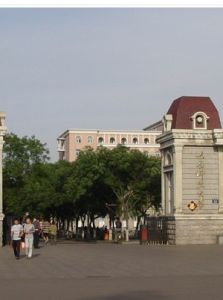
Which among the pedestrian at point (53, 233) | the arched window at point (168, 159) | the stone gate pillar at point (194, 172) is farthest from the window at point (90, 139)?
the stone gate pillar at point (194, 172)

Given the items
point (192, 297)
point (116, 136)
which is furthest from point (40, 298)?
point (116, 136)

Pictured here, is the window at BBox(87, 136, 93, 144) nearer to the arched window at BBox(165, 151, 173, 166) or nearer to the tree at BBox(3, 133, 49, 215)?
the tree at BBox(3, 133, 49, 215)

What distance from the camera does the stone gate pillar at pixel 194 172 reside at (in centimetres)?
4309

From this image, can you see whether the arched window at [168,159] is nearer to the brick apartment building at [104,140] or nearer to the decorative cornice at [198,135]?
the decorative cornice at [198,135]

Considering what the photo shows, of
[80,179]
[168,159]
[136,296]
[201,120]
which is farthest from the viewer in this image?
[80,179]

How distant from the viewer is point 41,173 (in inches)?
2373

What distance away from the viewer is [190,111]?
147 ft

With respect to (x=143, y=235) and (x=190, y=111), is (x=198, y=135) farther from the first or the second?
(x=143, y=235)

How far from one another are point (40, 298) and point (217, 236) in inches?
1163

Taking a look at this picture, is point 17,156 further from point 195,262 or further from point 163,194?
point 195,262

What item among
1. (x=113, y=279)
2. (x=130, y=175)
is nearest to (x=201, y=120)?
(x=130, y=175)

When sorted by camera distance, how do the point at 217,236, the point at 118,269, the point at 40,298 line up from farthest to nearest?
the point at 217,236, the point at 118,269, the point at 40,298

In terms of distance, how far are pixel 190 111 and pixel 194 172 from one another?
3.98 metres

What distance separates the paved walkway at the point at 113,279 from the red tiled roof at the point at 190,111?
56.3 ft
